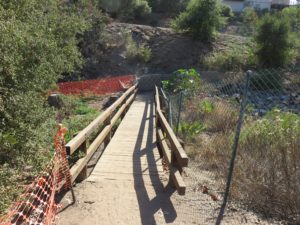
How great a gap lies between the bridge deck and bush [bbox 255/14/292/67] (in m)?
18.9

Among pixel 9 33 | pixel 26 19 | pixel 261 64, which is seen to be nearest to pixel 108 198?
pixel 9 33

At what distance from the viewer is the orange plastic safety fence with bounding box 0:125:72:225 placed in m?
3.95

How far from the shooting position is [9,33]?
6.09 meters

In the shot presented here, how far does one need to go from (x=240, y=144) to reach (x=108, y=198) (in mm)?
2669

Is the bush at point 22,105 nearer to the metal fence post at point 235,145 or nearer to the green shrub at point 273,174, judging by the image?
the metal fence post at point 235,145

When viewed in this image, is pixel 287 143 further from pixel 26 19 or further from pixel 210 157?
pixel 26 19

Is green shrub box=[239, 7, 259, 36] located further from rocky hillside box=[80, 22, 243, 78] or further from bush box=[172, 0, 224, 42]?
bush box=[172, 0, 224, 42]

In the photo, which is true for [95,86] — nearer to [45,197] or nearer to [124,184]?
[124,184]

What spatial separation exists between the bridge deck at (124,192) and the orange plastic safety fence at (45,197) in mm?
240

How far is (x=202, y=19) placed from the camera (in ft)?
93.7

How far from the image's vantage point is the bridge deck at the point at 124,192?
14.0ft

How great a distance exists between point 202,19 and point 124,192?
25357mm

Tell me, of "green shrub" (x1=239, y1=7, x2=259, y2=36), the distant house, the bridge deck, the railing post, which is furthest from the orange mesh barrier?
the distant house

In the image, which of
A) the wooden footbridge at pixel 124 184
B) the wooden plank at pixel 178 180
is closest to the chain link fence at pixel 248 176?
the wooden plank at pixel 178 180
